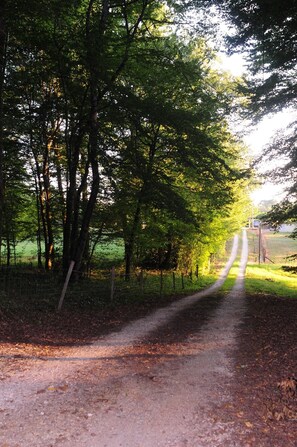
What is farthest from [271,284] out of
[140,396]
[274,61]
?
[140,396]

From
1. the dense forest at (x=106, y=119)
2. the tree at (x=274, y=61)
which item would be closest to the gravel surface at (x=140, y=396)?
the dense forest at (x=106, y=119)

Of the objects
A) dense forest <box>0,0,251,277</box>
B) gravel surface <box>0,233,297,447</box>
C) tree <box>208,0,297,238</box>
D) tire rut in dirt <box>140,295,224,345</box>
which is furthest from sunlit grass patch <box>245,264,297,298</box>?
gravel surface <box>0,233,297,447</box>

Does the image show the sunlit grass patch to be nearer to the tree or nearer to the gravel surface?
the tree

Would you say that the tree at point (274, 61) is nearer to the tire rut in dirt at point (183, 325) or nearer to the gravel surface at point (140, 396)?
the tire rut in dirt at point (183, 325)

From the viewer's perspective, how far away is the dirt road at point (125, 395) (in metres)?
3.94

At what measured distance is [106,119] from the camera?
12844mm

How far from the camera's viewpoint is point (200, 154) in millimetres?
12766

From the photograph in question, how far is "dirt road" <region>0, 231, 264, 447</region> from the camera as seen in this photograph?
394 cm

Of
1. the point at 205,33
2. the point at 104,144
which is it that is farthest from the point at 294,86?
the point at 104,144

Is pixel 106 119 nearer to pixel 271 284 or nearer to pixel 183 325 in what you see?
pixel 183 325

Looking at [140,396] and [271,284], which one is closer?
[140,396]

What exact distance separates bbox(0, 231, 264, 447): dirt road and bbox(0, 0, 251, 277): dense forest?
573 centimetres

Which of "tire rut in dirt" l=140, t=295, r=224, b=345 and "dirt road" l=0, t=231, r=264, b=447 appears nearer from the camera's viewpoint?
"dirt road" l=0, t=231, r=264, b=447

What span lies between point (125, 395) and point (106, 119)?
33.2 ft
